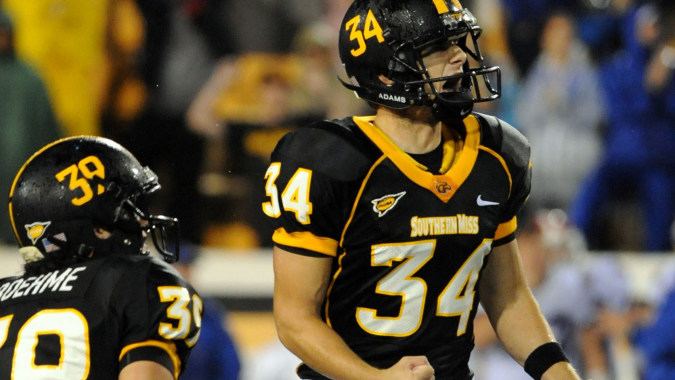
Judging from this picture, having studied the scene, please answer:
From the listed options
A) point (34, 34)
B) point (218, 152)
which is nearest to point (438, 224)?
point (218, 152)

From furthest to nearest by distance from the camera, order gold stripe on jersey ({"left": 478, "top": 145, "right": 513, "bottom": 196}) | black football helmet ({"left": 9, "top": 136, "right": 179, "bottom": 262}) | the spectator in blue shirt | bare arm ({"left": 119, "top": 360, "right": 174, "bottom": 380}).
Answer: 1. the spectator in blue shirt
2. gold stripe on jersey ({"left": 478, "top": 145, "right": 513, "bottom": 196})
3. black football helmet ({"left": 9, "top": 136, "right": 179, "bottom": 262})
4. bare arm ({"left": 119, "top": 360, "right": 174, "bottom": 380})

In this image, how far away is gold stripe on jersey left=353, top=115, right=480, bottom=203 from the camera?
131 inches

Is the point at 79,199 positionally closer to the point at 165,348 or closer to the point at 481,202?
the point at 165,348

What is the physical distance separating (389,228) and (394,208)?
49 millimetres

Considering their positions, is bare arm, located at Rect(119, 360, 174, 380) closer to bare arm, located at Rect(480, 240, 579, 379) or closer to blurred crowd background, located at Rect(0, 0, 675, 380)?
bare arm, located at Rect(480, 240, 579, 379)

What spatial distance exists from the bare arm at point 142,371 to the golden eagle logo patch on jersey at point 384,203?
63cm

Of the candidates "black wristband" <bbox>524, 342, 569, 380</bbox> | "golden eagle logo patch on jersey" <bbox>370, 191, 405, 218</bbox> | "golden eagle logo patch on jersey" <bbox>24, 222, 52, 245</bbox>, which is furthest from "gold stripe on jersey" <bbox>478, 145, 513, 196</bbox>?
"golden eagle logo patch on jersey" <bbox>24, 222, 52, 245</bbox>

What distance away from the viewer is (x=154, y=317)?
127 inches

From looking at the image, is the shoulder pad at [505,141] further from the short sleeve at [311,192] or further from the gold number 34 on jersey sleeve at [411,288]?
the short sleeve at [311,192]

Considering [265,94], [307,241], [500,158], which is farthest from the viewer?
[265,94]

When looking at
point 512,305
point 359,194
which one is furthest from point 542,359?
point 359,194

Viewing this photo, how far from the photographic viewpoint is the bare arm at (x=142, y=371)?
124 inches

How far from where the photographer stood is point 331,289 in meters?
3.38

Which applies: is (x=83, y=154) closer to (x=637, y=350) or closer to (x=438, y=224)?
(x=438, y=224)
